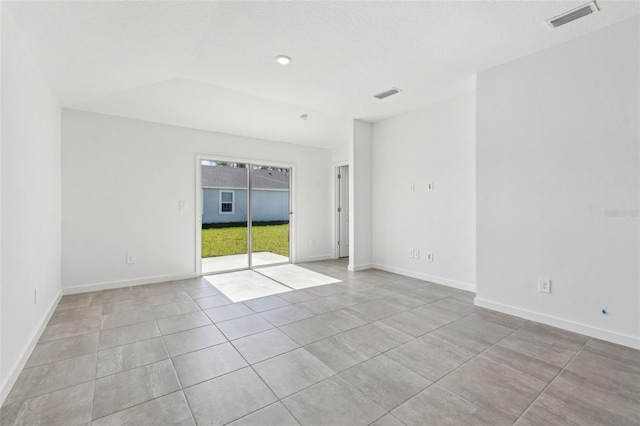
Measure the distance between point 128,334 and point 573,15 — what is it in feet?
15.3

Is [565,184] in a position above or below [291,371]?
above

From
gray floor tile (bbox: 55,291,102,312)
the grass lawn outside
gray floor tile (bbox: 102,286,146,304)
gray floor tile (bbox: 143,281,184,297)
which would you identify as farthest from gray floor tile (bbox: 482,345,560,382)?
the grass lawn outside

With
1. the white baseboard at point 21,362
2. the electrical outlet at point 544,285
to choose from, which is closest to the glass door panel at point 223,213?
the white baseboard at point 21,362

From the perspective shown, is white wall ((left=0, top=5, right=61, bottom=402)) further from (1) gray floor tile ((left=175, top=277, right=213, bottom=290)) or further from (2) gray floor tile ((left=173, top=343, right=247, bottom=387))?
(1) gray floor tile ((left=175, top=277, right=213, bottom=290))

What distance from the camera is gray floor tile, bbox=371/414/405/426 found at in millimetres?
1561

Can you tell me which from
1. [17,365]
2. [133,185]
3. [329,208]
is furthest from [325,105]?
[17,365]

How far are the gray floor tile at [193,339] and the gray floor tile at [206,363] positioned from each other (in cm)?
9

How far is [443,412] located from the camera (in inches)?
65.1

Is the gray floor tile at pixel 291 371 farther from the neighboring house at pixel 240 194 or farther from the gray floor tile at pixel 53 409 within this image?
the neighboring house at pixel 240 194

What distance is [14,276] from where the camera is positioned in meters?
2.04

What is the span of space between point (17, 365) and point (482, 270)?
13.8 ft

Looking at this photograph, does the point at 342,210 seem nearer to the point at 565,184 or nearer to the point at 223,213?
the point at 223,213

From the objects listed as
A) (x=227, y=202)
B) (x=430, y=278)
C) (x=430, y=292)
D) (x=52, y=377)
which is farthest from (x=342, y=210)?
(x=52, y=377)

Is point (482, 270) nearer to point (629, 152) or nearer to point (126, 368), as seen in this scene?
point (629, 152)
